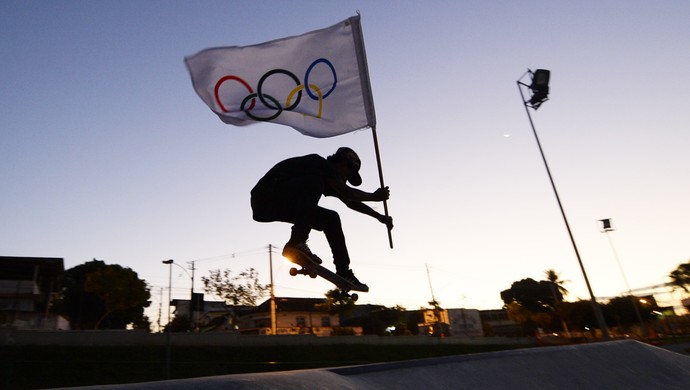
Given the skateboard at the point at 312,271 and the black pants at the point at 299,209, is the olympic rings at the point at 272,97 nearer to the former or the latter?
the black pants at the point at 299,209

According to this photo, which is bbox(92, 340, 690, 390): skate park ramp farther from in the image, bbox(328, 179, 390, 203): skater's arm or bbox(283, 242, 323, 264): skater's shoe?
bbox(328, 179, 390, 203): skater's arm

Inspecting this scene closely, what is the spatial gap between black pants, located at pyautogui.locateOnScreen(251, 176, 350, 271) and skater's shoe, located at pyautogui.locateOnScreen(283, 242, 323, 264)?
5 cm

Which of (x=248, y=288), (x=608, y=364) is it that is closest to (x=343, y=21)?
(x=608, y=364)

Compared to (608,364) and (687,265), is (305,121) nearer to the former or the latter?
(608,364)

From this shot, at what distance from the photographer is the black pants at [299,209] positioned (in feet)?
13.3

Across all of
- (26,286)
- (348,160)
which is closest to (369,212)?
(348,160)

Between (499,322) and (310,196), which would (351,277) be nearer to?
(310,196)

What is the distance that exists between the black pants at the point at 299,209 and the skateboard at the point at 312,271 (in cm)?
13

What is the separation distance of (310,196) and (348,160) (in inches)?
27.7

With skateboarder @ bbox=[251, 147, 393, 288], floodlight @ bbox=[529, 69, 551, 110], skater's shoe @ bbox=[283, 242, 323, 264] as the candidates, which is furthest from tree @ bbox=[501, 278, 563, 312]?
skater's shoe @ bbox=[283, 242, 323, 264]

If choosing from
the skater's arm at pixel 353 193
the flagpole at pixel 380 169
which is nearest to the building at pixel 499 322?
the flagpole at pixel 380 169

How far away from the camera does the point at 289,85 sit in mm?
5551

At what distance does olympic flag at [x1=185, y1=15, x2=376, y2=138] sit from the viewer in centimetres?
542

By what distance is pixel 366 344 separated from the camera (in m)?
36.5
